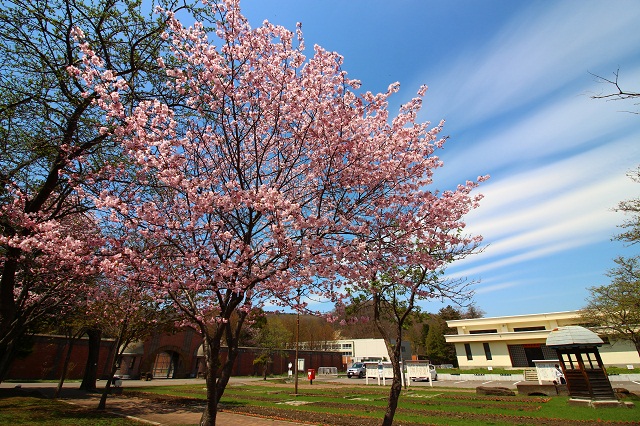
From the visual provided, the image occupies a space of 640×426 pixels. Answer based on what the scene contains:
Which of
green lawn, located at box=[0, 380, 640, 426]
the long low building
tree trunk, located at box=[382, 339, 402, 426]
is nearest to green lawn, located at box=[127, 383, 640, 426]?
green lawn, located at box=[0, 380, 640, 426]

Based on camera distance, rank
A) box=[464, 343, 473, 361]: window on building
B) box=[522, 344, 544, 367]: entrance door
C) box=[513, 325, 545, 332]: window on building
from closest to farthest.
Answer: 1. box=[522, 344, 544, 367]: entrance door
2. box=[513, 325, 545, 332]: window on building
3. box=[464, 343, 473, 361]: window on building

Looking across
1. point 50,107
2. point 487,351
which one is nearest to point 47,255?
point 50,107

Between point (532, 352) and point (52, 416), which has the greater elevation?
point (532, 352)

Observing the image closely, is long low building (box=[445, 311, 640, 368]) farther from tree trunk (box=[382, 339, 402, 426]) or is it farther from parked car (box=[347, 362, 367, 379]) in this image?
tree trunk (box=[382, 339, 402, 426])

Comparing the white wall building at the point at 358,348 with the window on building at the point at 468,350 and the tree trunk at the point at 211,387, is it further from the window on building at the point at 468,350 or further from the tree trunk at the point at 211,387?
the tree trunk at the point at 211,387

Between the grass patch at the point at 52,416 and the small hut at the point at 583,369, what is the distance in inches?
677

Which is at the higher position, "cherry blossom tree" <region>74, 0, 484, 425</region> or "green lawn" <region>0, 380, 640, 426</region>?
"cherry blossom tree" <region>74, 0, 484, 425</region>

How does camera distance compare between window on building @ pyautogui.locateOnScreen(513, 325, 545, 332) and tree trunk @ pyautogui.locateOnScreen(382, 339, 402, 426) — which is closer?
tree trunk @ pyautogui.locateOnScreen(382, 339, 402, 426)

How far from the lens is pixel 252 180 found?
7055mm

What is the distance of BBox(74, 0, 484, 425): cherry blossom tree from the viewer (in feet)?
18.5

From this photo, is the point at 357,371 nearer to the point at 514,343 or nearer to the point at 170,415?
the point at 514,343

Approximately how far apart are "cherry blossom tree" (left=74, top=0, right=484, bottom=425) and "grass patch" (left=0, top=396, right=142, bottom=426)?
7327 mm

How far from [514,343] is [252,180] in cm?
4569

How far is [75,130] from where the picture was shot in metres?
7.56
